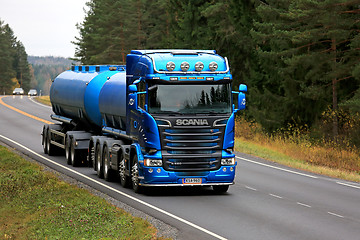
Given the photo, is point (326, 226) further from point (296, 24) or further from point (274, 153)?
point (296, 24)

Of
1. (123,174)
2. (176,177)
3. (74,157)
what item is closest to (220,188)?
(176,177)

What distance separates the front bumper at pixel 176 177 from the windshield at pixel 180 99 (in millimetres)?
1474

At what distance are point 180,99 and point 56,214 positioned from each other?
442 centimetres

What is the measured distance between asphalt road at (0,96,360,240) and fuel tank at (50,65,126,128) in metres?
1.97

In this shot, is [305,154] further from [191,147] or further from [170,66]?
[170,66]

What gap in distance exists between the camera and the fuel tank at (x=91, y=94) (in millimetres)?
20781

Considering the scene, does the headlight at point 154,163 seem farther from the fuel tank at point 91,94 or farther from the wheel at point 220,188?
the fuel tank at point 91,94

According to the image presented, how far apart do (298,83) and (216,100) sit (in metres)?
17.5

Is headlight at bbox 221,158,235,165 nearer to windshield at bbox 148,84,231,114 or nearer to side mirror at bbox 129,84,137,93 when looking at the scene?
windshield at bbox 148,84,231,114


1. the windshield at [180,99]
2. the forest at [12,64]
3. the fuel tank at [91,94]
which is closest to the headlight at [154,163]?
the windshield at [180,99]

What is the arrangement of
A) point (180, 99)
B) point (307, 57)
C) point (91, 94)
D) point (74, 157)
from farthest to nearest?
1. point (307, 57)
2. point (74, 157)
3. point (91, 94)
4. point (180, 99)

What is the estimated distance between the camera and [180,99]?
55.6 feet

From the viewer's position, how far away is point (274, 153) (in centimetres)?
2936

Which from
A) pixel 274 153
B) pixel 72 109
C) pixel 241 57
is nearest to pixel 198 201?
pixel 72 109
